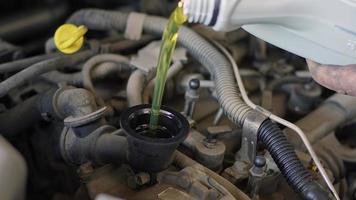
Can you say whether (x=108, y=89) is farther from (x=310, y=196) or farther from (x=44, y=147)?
(x=310, y=196)

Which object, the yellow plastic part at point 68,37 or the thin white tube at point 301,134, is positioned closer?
the thin white tube at point 301,134

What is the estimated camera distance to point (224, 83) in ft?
2.68

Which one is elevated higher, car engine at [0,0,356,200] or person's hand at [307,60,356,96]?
person's hand at [307,60,356,96]

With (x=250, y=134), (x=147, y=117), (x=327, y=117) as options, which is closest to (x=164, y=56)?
(x=147, y=117)

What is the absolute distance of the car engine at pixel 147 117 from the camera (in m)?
0.68

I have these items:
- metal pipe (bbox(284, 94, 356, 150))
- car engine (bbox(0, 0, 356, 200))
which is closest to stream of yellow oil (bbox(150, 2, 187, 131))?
car engine (bbox(0, 0, 356, 200))

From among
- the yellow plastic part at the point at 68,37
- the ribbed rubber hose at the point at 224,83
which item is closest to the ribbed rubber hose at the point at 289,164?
the ribbed rubber hose at the point at 224,83

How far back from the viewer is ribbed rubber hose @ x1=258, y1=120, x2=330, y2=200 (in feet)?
2.20

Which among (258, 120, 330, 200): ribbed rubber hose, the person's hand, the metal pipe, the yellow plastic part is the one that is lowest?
the metal pipe

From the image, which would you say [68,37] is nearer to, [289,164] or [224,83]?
[224,83]

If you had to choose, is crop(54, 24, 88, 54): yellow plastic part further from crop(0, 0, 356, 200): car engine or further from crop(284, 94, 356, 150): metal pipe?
crop(284, 94, 356, 150): metal pipe

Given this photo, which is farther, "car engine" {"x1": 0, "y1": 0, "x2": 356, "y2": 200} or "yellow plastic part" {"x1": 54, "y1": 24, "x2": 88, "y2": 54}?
"yellow plastic part" {"x1": 54, "y1": 24, "x2": 88, "y2": 54}

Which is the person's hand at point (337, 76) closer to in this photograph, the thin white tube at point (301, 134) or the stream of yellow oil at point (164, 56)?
the thin white tube at point (301, 134)

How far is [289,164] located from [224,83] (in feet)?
0.63
